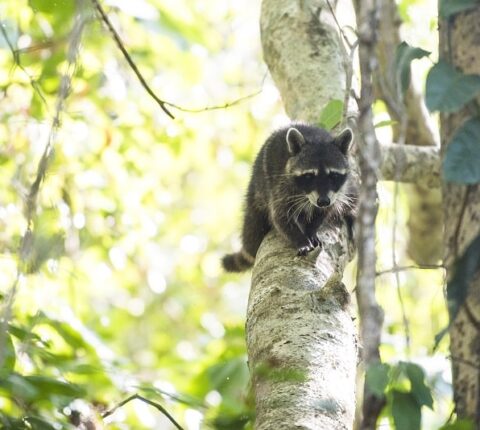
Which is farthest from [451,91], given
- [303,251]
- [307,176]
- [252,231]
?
[252,231]

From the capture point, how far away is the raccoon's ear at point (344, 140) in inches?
178

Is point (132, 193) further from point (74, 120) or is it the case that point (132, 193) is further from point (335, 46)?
point (335, 46)

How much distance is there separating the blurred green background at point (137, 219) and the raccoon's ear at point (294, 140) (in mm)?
510

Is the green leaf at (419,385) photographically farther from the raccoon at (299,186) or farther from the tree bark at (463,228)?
the raccoon at (299,186)

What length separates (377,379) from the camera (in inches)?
60.2

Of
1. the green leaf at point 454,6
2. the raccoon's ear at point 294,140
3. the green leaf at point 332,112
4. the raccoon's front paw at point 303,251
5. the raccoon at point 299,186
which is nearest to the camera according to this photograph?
the green leaf at point 454,6

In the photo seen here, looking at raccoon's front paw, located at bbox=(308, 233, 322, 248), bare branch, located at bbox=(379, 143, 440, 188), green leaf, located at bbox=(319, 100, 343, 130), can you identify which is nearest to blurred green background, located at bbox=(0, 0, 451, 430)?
bare branch, located at bbox=(379, 143, 440, 188)

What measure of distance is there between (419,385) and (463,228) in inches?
14.7

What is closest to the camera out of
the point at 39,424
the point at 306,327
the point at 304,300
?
the point at 39,424

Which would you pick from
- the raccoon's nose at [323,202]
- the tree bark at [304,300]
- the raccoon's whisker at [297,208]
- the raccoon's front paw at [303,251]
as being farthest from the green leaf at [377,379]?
the raccoon's nose at [323,202]

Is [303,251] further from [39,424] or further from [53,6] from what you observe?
[39,424]

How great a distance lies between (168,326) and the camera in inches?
451

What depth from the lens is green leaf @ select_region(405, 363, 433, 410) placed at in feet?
5.71

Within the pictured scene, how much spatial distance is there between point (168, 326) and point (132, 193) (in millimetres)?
4348
